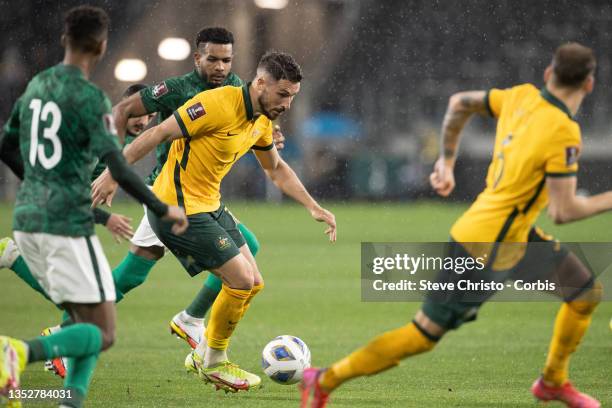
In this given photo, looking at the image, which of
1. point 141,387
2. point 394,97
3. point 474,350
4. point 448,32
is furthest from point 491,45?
point 141,387

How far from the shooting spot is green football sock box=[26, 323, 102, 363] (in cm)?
475

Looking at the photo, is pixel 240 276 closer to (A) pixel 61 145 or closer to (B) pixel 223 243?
(B) pixel 223 243

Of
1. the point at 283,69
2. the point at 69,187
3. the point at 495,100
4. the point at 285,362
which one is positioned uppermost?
the point at 283,69

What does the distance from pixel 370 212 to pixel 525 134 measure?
63.2ft

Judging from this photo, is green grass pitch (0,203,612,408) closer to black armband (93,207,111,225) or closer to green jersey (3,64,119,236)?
black armband (93,207,111,225)

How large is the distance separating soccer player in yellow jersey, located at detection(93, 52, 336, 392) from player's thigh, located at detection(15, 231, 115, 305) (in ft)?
4.64

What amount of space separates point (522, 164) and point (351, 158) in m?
23.9

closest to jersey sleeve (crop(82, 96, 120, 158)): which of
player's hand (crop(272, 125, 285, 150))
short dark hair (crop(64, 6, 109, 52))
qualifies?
short dark hair (crop(64, 6, 109, 52))

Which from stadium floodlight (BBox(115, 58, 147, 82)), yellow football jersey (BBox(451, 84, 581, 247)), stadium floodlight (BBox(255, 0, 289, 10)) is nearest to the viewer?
yellow football jersey (BBox(451, 84, 581, 247))

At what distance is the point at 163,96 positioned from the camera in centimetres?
711

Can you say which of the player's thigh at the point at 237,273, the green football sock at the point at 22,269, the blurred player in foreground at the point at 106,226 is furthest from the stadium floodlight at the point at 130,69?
the player's thigh at the point at 237,273

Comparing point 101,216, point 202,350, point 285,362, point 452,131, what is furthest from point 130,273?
point 452,131

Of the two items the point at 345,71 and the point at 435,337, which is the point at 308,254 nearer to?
the point at 435,337

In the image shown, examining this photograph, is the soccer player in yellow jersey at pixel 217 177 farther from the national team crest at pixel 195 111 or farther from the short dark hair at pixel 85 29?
the short dark hair at pixel 85 29
